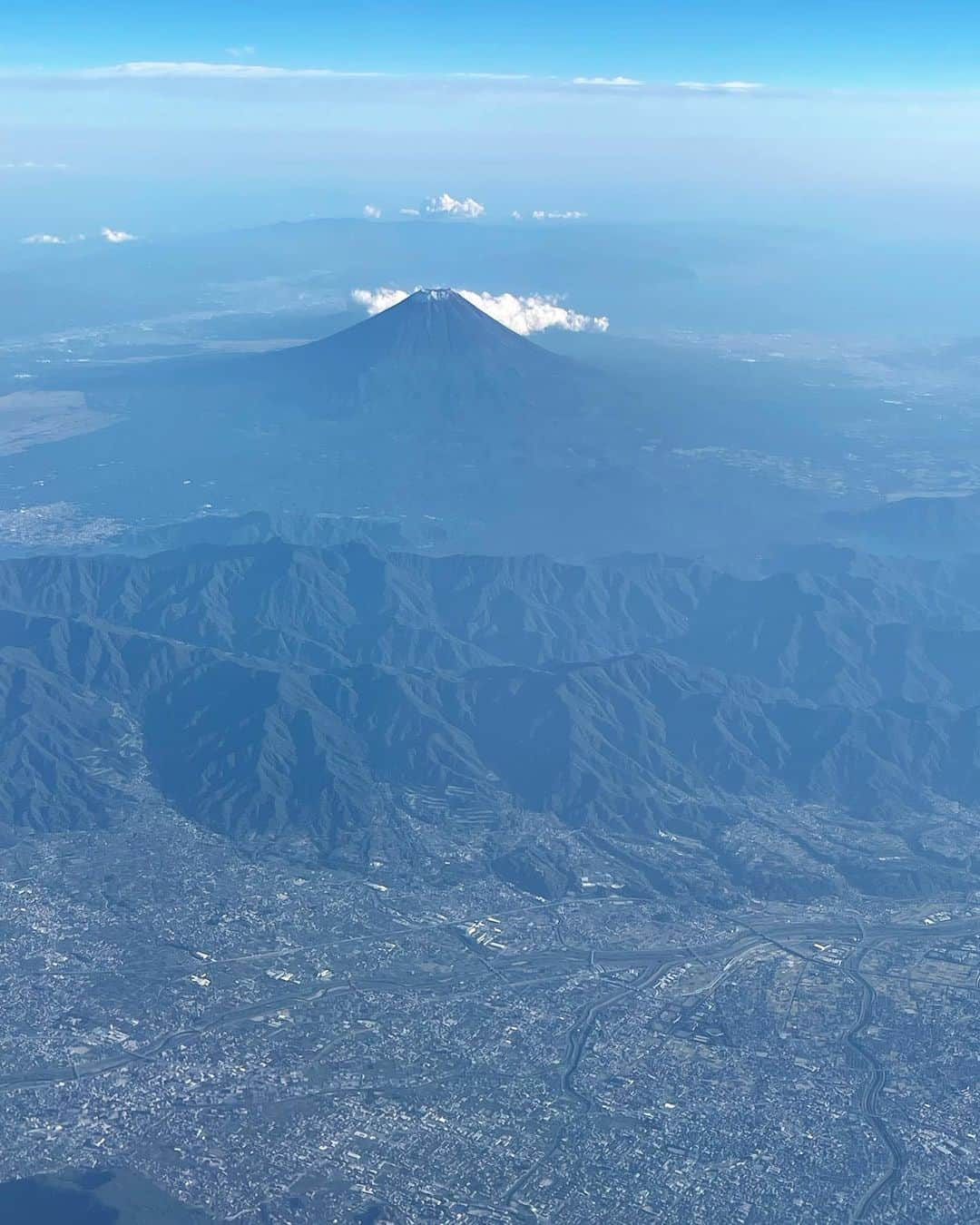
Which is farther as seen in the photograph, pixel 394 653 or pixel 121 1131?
pixel 394 653

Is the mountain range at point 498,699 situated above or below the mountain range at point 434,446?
below

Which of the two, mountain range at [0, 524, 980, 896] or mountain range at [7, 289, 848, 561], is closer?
mountain range at [0, 524, 980, 896]

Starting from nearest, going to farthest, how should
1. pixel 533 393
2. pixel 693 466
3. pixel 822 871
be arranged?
pixel 822 871 → pixel 693 466 → pixel 533 393

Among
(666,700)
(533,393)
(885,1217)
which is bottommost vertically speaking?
(885,1217)

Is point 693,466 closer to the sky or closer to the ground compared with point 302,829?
closer to the sky

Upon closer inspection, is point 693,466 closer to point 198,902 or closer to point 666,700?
point 666,700

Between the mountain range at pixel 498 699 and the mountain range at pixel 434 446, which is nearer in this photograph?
the mountain range at pixel 498 699

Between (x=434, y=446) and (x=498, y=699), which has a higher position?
(x=434, y=446)

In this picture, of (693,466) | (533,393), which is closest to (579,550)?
(693,466)

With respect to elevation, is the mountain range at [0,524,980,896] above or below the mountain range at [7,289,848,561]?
below

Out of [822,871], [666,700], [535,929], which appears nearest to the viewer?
[535,929]

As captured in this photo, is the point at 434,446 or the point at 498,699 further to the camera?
the point at 434,446
